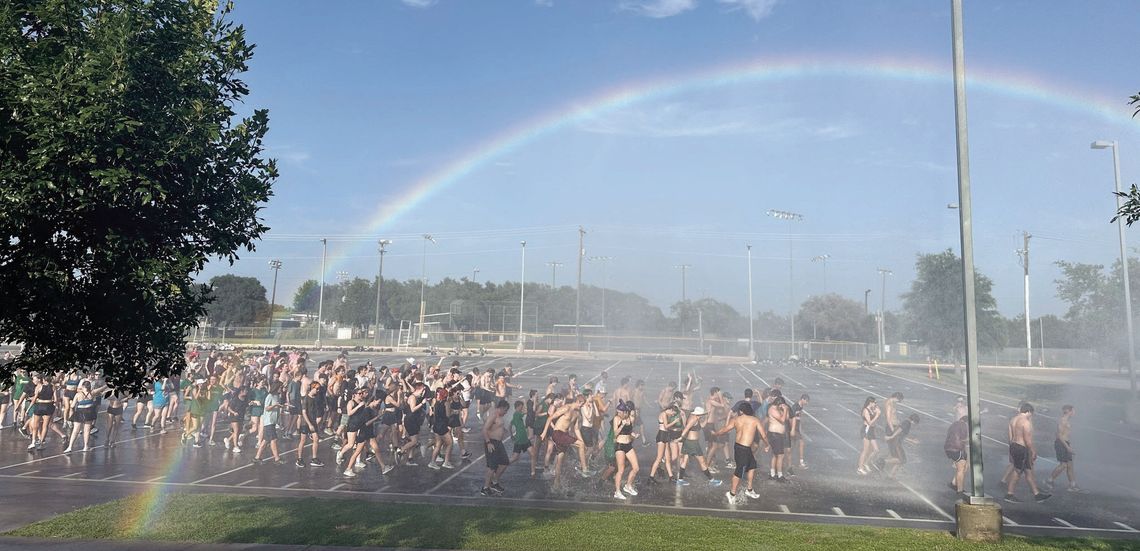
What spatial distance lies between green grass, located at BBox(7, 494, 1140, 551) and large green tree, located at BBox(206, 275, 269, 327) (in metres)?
93.0

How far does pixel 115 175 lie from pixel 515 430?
1144cm

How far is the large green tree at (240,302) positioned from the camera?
324 ft

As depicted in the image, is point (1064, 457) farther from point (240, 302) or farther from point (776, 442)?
point (240, 302)

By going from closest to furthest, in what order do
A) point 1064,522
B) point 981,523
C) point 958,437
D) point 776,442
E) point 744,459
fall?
point 981,523 < point 1064,522 < point 744,459 < point 958,437 < point 776,442

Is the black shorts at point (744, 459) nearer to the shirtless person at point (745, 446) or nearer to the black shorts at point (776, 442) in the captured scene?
the shirtless person at point (745, 446)

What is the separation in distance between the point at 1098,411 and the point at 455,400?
3037 cm

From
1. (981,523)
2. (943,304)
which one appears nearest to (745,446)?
(981,523)

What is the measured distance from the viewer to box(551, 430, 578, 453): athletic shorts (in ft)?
46.8

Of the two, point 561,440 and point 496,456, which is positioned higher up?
point 561,440

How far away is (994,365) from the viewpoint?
6794cm

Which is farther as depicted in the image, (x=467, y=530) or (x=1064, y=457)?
(x=1064, y=457)

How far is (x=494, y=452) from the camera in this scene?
13750 mm

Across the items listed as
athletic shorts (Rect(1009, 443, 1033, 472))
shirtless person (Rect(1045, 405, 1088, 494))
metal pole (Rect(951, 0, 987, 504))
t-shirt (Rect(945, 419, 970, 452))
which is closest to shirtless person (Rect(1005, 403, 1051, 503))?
athletic shorts (Rect(1009, 443, 1033, 472))

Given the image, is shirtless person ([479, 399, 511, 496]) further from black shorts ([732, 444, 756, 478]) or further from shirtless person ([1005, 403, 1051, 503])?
shirtless person ([1005, 403, 1051, 503])
